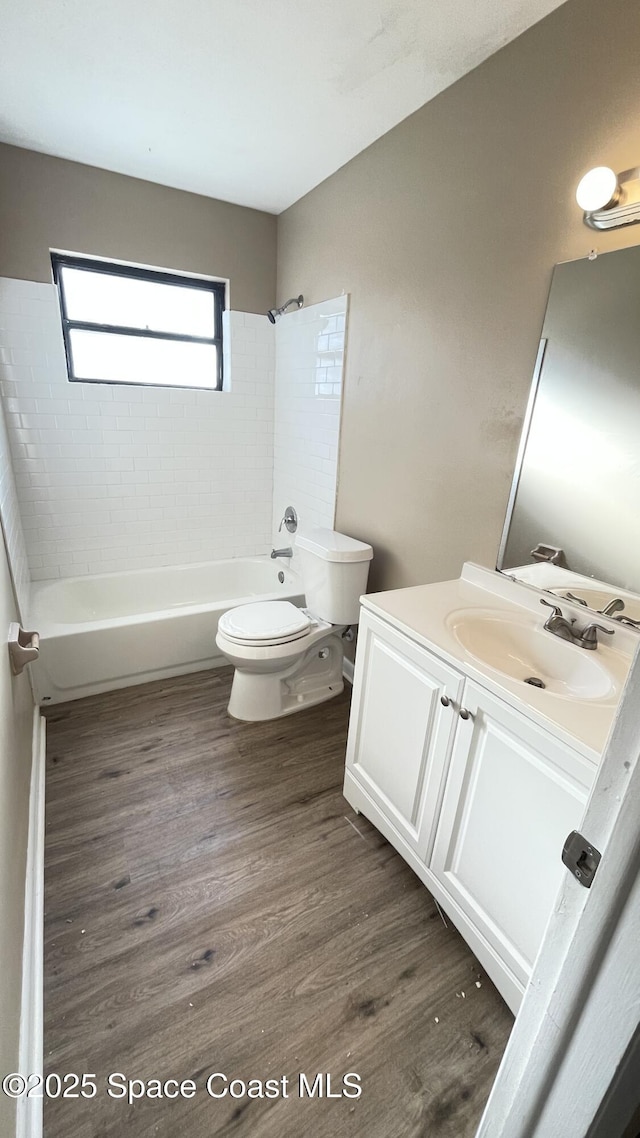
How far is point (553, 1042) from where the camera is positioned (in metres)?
0.55

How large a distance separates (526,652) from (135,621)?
1.85 meters

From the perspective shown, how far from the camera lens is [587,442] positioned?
136 centimetres

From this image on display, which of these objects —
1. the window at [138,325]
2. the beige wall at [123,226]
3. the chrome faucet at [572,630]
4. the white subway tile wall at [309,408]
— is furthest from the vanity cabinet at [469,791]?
the beige wall at [123,226]

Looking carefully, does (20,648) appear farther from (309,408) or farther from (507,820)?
(309,408)

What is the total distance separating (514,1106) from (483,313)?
74.0 inches

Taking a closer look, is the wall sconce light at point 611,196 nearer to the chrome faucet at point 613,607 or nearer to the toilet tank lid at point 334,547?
the chrome faucet at point 613,607

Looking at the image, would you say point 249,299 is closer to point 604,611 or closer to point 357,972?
point 604,611

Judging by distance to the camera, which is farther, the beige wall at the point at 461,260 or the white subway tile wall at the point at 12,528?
the white subway tile wall at the point at 12,528

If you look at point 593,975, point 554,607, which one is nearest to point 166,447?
A: point 554,607

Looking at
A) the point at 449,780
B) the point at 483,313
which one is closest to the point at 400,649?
the point at 449,780

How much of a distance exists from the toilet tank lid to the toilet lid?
1.03ft

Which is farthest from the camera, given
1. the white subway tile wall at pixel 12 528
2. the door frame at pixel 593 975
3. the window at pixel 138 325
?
the window at pixel 138 325

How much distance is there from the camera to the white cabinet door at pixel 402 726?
129 cm

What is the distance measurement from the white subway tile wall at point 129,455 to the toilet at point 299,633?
1.06 meters
